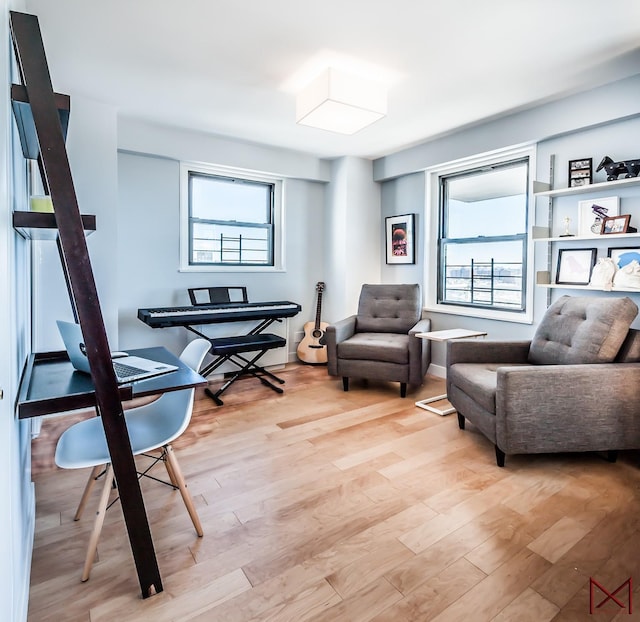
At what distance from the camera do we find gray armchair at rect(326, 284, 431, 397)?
3648 mm

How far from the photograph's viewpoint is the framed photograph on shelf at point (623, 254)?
9.39ft

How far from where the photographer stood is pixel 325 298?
507cm

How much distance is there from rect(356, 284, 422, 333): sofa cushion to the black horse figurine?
1843mm

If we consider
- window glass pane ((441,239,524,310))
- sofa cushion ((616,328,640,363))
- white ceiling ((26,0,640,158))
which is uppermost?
white ceiling ((26,0,640,158))

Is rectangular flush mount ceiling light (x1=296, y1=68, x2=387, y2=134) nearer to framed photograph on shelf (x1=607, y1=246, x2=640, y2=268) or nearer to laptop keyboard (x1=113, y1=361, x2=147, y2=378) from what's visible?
framed photograph on shelf (x1=607, y1=246, x2=640, y2=268)

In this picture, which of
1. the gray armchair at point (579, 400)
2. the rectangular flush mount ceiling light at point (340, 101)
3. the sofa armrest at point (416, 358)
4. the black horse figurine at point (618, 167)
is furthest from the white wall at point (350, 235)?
the gray armchair at point (579, 400)

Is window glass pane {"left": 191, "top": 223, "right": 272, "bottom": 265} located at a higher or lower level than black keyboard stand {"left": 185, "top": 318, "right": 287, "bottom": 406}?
higher

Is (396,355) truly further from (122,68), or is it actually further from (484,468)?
(122,68)

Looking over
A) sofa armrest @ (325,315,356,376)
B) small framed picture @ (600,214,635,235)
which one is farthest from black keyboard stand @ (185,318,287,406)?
small framed picture @ (600,214,635,235)

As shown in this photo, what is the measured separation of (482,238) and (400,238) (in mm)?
A: 969

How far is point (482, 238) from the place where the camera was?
409cm

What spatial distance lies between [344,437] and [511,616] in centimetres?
153

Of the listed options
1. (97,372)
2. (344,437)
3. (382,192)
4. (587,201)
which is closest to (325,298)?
(382,192)

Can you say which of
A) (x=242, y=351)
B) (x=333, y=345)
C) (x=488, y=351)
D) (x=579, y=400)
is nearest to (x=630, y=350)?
(x=579, y=400)
